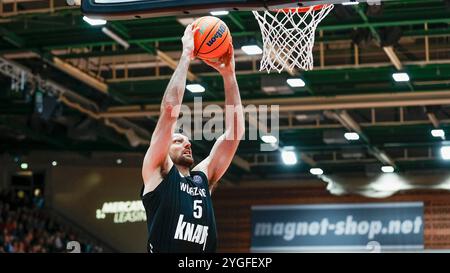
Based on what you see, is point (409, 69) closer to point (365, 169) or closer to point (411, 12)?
point (411, 12)

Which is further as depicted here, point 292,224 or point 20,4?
point 292,224

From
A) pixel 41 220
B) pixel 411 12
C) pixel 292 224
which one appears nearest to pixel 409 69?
pixel 411 12

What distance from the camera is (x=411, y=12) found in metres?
15.6

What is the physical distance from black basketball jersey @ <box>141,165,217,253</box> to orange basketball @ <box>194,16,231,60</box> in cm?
86

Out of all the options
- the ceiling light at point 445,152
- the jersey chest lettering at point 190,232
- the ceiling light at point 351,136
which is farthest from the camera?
the ceiling light at point 445,152

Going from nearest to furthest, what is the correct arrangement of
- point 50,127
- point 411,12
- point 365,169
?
1. point 411,12
2. point 50,127
3. point 365,169

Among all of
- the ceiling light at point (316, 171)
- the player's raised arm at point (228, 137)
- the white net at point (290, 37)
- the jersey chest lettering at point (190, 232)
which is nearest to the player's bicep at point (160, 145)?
the jersey chest lettering at point (190, 232)

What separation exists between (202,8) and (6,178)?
79.6 ft

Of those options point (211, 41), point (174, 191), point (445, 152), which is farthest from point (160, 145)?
point (445, 152)

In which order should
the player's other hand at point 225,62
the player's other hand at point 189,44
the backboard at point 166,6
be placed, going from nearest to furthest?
the player's other hand at point 189,44 → the backboard at point 166,6 → the player's other hand at point 225,62

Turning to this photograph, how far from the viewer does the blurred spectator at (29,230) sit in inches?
931

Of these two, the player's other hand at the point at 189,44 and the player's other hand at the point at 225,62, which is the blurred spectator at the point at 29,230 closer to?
the player's other hand at the point at 225,62

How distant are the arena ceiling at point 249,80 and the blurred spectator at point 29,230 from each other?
222 cm

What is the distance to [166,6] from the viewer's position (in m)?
5.97
